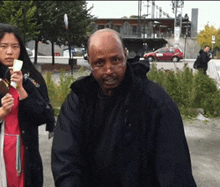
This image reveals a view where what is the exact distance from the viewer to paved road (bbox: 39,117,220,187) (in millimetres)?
4359

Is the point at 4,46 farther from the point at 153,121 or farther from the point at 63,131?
the point at 153,121

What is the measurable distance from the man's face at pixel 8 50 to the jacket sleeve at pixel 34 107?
0.22 m

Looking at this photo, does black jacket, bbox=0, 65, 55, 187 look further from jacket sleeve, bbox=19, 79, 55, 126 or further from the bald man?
the bald man

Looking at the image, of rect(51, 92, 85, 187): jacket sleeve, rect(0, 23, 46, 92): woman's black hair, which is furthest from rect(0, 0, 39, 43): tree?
rect(51, 92, 85, 187): jacket sleeve

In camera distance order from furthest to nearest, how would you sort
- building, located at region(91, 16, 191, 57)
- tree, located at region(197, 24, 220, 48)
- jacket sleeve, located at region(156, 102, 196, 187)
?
tree, located at region(197, 24, 220, 48) → building, located at region(91, 16, 191, 57) → jacket sleeve, located at region(156, 102, 196, 187)

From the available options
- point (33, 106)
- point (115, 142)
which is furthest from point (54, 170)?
point (33, 106)

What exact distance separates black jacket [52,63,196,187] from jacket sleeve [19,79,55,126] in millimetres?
858

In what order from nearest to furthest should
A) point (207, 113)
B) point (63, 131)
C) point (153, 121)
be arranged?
1. point (153, 121)
2. point (63, 131)
3. point (207, 113)

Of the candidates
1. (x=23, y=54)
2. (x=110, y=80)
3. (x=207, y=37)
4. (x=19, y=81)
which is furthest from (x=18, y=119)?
(x=207, y=37)

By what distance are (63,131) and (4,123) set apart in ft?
3.22

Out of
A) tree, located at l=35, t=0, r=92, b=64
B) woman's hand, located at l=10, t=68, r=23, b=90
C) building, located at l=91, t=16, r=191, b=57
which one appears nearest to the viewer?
woman's hand, located at l=10, t=68, r=23, b=90

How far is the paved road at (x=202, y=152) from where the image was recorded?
436cm

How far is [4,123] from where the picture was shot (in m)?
2.33

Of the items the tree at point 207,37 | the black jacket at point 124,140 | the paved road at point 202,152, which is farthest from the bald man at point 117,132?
the tree at point 207,37
